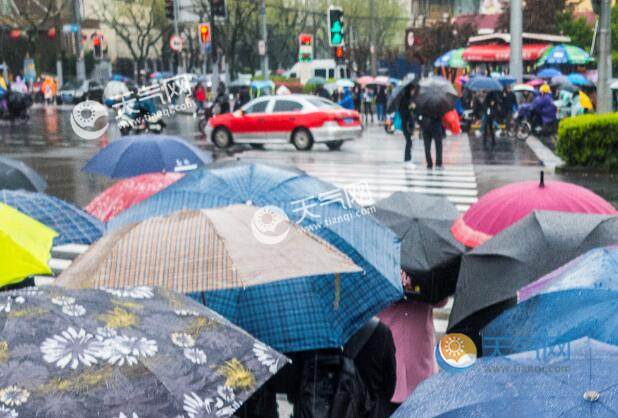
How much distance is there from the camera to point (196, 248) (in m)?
4.19

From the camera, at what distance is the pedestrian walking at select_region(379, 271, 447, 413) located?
540cm

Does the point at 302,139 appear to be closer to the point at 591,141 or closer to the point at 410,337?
the point at 591,141

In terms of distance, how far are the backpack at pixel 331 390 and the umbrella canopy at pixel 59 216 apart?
2155 millimetres

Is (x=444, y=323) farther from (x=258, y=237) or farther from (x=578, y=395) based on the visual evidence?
(x=578, y=395)

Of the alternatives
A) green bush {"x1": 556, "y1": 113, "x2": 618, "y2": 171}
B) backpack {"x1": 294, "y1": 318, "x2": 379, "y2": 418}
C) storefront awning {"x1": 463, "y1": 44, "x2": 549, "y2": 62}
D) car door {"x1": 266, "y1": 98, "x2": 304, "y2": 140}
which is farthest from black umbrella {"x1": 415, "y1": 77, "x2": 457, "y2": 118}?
storefront awning {"x1": 463, "y1": 44, "x2": 549, "y2": 62}

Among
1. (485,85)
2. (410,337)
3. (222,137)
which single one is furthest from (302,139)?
(410,337)

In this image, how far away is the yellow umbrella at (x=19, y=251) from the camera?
4.45m

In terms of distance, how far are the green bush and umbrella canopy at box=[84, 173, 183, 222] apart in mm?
12488

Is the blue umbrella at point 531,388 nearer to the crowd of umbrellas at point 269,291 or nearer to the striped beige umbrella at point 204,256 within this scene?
the crowd of umbrellas at point 269,291

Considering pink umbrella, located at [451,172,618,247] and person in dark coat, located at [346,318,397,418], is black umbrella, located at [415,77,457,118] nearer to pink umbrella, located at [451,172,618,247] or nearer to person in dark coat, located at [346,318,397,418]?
pink umbrella, located at [451,172,618,247]

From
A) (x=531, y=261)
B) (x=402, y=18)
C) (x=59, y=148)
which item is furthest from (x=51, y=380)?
(x=402, y=18)

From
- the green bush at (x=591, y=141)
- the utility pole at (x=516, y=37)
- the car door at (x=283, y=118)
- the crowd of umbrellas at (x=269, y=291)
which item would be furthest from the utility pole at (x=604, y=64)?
the crowd of umbrellas at (x=269, y=291)

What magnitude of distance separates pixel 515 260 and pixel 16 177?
4791mm

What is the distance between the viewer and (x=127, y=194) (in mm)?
7125
